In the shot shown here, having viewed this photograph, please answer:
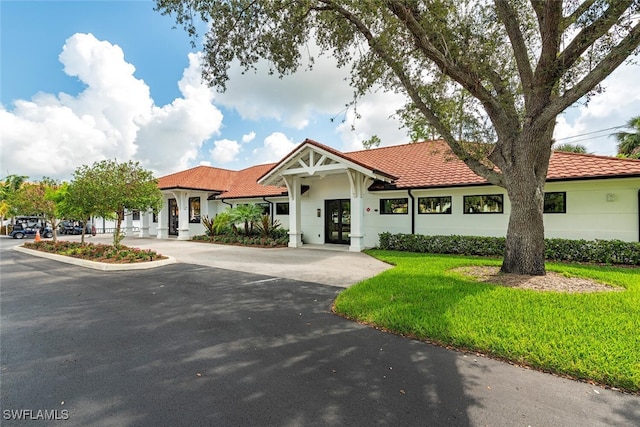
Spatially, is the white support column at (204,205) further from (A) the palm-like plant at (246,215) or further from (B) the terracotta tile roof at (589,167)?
(B) the terracotta tile roof at (589,167)

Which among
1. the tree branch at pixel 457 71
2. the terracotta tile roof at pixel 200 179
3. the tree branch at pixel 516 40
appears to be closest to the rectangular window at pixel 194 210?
the terracotta tile roof at pixel 200 179

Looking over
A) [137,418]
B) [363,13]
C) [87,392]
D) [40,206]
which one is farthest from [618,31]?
[40,206]

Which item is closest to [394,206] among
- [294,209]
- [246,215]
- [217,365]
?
[294,209]

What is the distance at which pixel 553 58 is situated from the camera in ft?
23.0

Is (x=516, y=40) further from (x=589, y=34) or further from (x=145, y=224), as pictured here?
(x=145, y=224)

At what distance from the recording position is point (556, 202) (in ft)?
38.3

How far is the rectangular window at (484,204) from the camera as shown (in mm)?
12539

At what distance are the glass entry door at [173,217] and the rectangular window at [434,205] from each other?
18.8m

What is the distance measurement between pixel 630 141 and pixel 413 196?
1549 centimetres

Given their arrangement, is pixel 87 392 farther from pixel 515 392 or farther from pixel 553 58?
pixel 553 58

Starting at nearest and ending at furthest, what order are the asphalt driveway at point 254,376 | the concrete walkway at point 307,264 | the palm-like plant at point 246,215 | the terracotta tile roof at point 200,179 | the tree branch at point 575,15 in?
the asphalt driveway at point 254,376 < the tree branch at point 575,15 < the concrete walkway at point 307,264 < the palm-like plant at point 246,215 < the terracotta tile roof at point 200,179

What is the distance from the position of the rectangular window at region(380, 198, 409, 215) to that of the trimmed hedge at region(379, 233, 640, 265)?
1.33 meters

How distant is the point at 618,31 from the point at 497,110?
2.46 m

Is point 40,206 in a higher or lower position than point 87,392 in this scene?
higher
